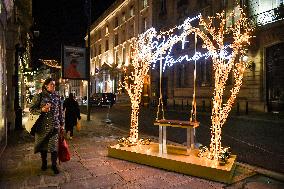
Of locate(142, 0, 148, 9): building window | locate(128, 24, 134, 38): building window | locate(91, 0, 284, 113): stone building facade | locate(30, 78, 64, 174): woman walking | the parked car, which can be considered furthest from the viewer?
locate(128, 24, 134, 38): building window

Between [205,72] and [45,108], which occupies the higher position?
[205,72]

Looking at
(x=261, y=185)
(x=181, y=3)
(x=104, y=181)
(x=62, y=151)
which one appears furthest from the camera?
(x=181, y=3)

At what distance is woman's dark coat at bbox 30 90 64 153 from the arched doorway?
1962 centimetres

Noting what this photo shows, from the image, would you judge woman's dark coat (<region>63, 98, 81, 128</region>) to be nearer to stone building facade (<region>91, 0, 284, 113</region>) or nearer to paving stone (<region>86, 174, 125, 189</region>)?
paving stone (<region>86, 174, 125, 189</region>)

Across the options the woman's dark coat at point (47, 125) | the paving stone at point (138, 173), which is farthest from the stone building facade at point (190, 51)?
the woman's dark coat at point (47, 125)

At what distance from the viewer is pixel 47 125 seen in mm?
6539

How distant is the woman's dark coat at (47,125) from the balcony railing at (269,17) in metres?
19.5

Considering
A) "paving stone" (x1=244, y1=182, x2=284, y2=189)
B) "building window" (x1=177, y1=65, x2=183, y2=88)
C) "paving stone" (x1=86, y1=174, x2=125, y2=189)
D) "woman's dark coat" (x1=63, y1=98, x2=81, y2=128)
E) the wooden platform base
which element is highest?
"building window" (x1=177, y1=65, x2=183, y2=88)

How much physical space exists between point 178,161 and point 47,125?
116 inches

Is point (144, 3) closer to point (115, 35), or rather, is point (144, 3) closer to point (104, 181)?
point (115, 35)

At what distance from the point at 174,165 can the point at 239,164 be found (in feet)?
5.69

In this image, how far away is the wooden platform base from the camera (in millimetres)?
6141

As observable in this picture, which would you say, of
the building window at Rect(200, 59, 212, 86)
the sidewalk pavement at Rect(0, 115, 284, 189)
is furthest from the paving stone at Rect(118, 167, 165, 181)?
the building window at Rect(200, 59, 212, 86)

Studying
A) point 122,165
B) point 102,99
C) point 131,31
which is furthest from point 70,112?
point 131,31
